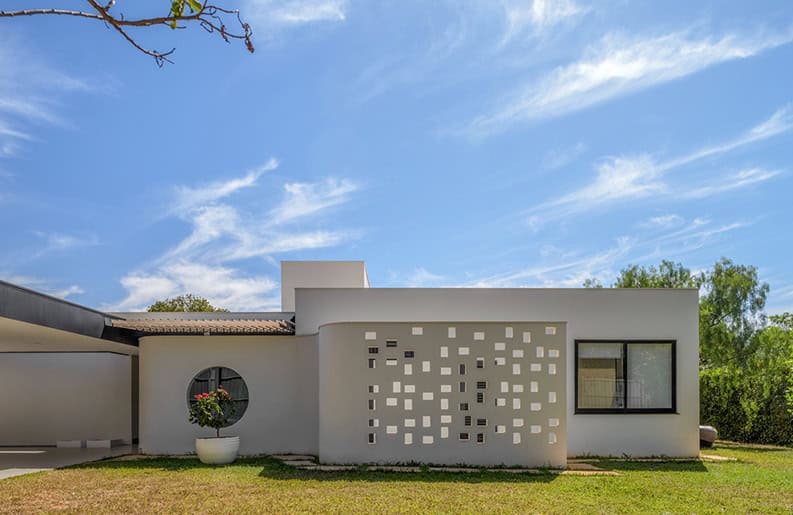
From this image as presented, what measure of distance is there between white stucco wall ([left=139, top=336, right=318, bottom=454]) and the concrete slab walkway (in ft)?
4.70

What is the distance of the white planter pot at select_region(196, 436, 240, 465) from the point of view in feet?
39.2

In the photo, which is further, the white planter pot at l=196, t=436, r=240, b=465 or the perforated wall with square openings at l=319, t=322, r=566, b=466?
the white planter pot at l=196, t=436, r=240, b=465

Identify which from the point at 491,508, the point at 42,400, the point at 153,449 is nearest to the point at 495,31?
the point at 491,508

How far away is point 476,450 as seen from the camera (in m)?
11.5

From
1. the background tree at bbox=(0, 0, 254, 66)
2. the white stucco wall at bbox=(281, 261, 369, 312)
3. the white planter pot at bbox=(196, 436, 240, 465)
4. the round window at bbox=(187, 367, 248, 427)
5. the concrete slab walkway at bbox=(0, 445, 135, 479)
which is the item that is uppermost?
the background tree at bbox=(0, 0, 254, 66)

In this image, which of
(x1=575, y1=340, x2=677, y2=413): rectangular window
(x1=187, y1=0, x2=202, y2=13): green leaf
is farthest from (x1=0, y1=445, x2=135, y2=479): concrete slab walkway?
(x1=187, y1=0, x2=202, y2=13): green leaf

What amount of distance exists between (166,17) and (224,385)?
11.2m

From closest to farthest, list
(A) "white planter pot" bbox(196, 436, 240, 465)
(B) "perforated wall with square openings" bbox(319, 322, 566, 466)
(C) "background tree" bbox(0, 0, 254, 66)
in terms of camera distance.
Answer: (C) "background tree" bbox(0, 0, 254, 66) < (B) "perforated wall with square openings" bbox(319, 322, 566, 466) < (A) "white planter pot" bbox(196, 436, 240, 465)

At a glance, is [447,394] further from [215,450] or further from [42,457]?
[42,457]

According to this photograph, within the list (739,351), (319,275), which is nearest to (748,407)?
(739,351)

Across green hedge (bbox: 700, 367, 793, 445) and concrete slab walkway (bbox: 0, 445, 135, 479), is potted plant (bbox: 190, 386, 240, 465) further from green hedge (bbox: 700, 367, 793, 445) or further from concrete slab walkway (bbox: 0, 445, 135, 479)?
green hedge (bbox: 700, 367, 793, 445)

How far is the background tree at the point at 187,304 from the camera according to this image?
3912 centimetres

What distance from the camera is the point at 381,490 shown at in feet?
30.7

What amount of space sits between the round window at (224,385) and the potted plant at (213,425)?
55 cm
